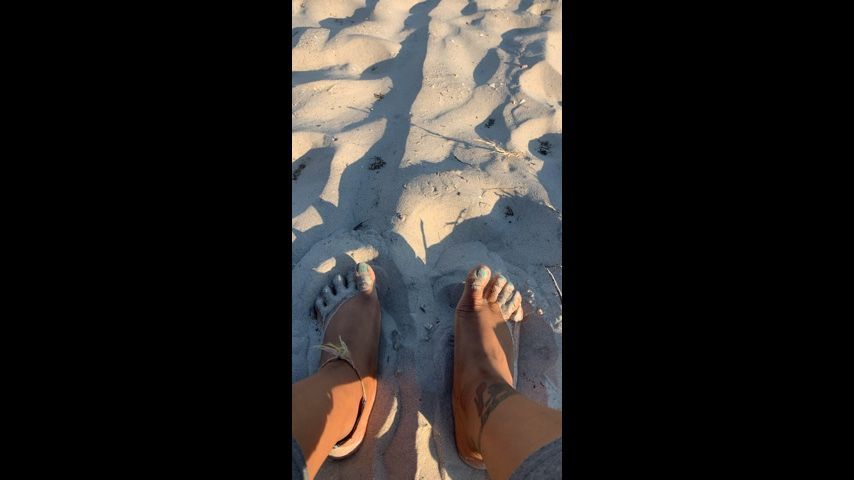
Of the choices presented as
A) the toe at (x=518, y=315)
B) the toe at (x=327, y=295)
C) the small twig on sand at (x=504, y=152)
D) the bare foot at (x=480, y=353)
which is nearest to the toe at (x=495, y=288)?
the bare foot at (x=480, y=353)

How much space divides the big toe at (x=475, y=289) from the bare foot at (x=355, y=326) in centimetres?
38

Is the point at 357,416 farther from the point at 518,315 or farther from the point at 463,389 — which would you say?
the point at 518,315

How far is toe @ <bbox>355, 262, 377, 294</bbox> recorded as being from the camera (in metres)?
1.81

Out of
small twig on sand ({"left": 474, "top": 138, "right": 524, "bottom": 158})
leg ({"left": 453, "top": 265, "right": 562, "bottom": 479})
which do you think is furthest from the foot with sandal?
small twig on sand ({"left": 474, "top": 138, "right": 524, "bottom": 158})

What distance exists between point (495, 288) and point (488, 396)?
0.51m

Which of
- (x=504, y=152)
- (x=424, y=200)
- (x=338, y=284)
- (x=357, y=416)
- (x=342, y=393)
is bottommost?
(x=357, y=416)

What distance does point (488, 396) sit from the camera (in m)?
1.41

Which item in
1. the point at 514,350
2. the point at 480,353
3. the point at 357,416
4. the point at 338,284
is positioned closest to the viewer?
the point at 357,416

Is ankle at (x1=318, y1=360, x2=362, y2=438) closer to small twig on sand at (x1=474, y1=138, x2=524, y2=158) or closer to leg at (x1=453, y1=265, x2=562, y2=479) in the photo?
leg at (x1=453, y1=265, x2=562, y2=479)

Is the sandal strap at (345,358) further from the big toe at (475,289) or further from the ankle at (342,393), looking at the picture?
the big toe at (475,289)

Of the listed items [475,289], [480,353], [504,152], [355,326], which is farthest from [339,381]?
[504,152]

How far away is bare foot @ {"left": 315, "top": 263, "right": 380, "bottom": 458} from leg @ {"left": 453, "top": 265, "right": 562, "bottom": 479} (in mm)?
334
